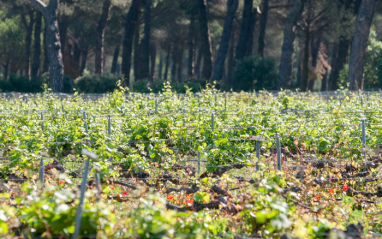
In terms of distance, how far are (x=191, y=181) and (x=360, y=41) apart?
19.4m

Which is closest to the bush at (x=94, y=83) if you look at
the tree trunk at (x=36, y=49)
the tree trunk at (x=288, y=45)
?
the tree trunk at (x=36, y=49)

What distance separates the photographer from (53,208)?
4.03 m

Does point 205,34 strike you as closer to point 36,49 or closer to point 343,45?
point 343,45

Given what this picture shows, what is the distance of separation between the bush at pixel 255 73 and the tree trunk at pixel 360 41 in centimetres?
727

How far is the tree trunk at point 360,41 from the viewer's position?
23.7m

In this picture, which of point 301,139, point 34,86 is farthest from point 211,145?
point 34,86

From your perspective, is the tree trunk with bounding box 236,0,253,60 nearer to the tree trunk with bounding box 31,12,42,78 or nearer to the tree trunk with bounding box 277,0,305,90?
the tree trunk with bounding box 277,0,305,90

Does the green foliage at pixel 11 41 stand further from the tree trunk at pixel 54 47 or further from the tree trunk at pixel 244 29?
the tree trunk at pixel 244 29

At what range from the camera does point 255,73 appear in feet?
103

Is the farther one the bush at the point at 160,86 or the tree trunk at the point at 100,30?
the tree trunk at the point at 100,30

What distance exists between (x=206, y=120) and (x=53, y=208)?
271 inches

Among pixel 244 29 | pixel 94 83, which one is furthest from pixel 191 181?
pixel 244 29

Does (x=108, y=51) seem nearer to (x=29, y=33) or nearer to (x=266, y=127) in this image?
(x=29, y=33)

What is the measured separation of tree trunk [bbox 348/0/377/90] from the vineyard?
12449 millimetres
